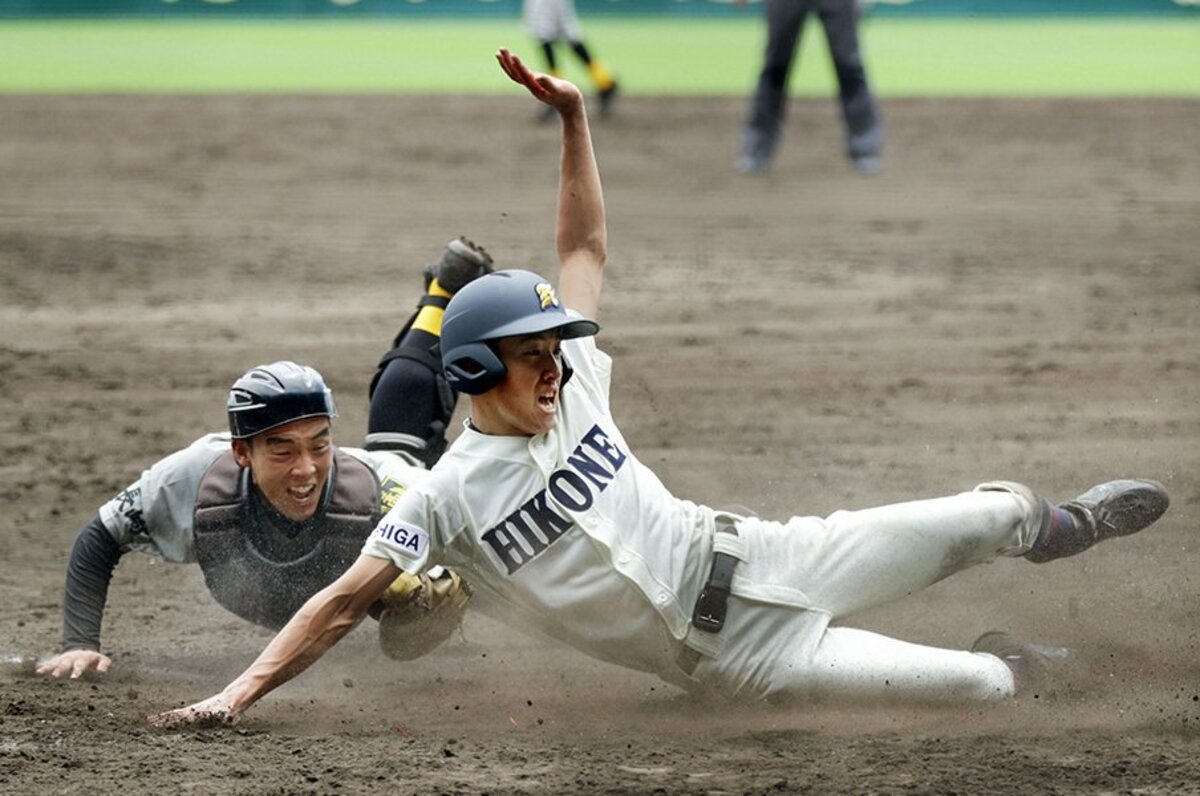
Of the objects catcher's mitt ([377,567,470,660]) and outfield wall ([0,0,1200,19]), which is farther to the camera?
outfield wall ([0,0,1200,19])

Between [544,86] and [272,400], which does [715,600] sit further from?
[544,86]

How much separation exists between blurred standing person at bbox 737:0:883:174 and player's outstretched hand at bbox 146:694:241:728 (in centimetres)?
1021

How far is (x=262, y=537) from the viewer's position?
18.0 feet

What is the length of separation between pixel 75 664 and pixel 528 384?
66.9 inches

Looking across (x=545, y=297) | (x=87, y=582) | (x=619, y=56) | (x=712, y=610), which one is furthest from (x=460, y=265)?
(x=619, y=56)

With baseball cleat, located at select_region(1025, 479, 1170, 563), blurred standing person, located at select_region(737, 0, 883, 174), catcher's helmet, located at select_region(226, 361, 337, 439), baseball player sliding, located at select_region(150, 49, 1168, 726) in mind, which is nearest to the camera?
baseball player sliding, located at select_region(150, 49, 1168, 726)

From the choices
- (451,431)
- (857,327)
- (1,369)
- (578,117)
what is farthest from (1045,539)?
(1,369)

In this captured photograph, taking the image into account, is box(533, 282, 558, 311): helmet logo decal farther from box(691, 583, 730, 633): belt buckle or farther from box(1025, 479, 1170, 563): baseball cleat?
box(1025, 479, 1170, 563): baseball cleat

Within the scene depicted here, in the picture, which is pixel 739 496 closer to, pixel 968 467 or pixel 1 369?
pixel 968 467

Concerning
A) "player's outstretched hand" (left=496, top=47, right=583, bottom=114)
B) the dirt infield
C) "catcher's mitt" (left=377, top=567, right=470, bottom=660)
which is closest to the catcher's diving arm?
the dirt infield

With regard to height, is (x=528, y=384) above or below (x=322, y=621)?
above

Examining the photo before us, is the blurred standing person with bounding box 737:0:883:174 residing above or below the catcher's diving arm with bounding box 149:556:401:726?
above

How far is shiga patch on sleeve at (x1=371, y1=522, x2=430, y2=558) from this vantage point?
4.67 meters

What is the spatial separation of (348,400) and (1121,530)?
4192mm
